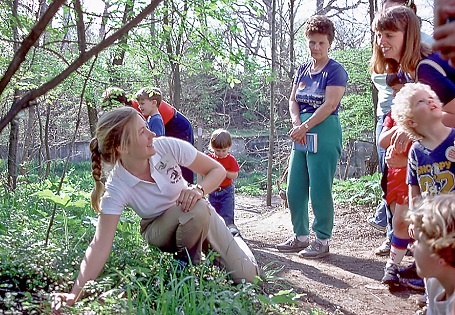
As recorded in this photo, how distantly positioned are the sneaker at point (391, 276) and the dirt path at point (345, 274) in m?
0.05

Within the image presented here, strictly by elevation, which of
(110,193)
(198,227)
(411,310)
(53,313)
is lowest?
(411,310)

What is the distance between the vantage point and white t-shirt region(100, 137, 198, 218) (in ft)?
9.78

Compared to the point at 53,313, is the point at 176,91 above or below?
above

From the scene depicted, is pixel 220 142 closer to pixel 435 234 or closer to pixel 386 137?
pixel 386 137

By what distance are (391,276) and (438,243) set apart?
5.63ft

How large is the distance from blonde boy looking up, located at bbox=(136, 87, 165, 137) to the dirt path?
150 centimetres

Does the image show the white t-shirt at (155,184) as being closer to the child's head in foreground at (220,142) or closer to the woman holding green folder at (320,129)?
the woman holding green folder at (320,129)

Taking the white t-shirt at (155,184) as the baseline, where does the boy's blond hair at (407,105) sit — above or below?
above

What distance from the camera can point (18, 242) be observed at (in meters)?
3.30

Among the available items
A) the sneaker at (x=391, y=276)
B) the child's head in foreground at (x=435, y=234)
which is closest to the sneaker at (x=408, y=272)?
the sneaker at (x=391, y=276)

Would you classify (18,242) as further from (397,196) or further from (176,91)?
(176,91)

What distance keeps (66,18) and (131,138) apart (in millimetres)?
2889

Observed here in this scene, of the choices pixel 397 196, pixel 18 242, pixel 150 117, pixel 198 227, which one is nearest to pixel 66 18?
pixel 150 117

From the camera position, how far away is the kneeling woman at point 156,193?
9.64 feet
